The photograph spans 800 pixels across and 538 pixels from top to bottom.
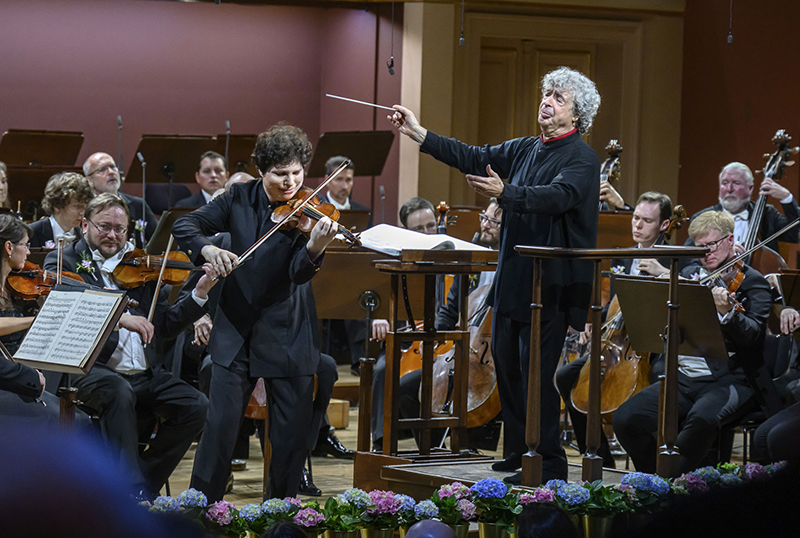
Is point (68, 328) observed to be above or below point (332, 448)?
above

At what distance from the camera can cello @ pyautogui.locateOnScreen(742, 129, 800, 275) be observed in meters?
4.72

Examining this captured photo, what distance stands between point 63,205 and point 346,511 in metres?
2.59

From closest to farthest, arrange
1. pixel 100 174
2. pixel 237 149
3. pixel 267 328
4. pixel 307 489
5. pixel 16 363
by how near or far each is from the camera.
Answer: pixel 267 328 < pixel 16 363 < pixel 307 489 < pixel 100 174 < pixel 237 149

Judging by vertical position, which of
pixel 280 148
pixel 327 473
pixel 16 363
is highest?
pixel 280 148

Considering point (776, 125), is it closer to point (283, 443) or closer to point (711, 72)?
point (711, 72)

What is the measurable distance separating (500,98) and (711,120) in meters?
1.74

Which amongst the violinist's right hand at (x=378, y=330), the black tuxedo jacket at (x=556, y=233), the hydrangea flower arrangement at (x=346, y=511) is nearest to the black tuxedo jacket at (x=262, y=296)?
the hydrangea flower arrangement at (x=346, y=511)

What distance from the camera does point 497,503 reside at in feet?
8.53

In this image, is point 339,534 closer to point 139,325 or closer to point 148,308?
point 139,325

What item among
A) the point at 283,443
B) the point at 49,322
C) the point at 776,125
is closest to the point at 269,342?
the point at 283,443

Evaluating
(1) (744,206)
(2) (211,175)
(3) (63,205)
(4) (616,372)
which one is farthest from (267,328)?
(2) (211,175)

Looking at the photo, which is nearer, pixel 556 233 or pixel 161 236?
pixel 556 233

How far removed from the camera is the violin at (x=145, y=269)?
11.3 ft

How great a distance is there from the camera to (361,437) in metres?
3.35
